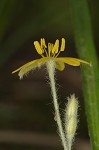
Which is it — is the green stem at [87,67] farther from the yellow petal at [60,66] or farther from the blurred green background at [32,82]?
the blurred green background at [32,82]

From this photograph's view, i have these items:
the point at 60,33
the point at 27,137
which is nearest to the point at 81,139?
the point at 27,137

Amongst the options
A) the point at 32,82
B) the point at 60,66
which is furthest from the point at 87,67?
the point at 32,82

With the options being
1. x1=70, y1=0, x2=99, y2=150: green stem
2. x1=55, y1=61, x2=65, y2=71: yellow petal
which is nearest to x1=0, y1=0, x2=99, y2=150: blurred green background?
x1=70, y1=0, x2=99, y2=150: green stem

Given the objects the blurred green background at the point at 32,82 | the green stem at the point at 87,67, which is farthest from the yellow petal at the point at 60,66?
the blurred green background at the point at 32,82

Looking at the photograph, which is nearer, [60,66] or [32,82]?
[60,66]

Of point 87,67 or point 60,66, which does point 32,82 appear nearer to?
point 87,67
